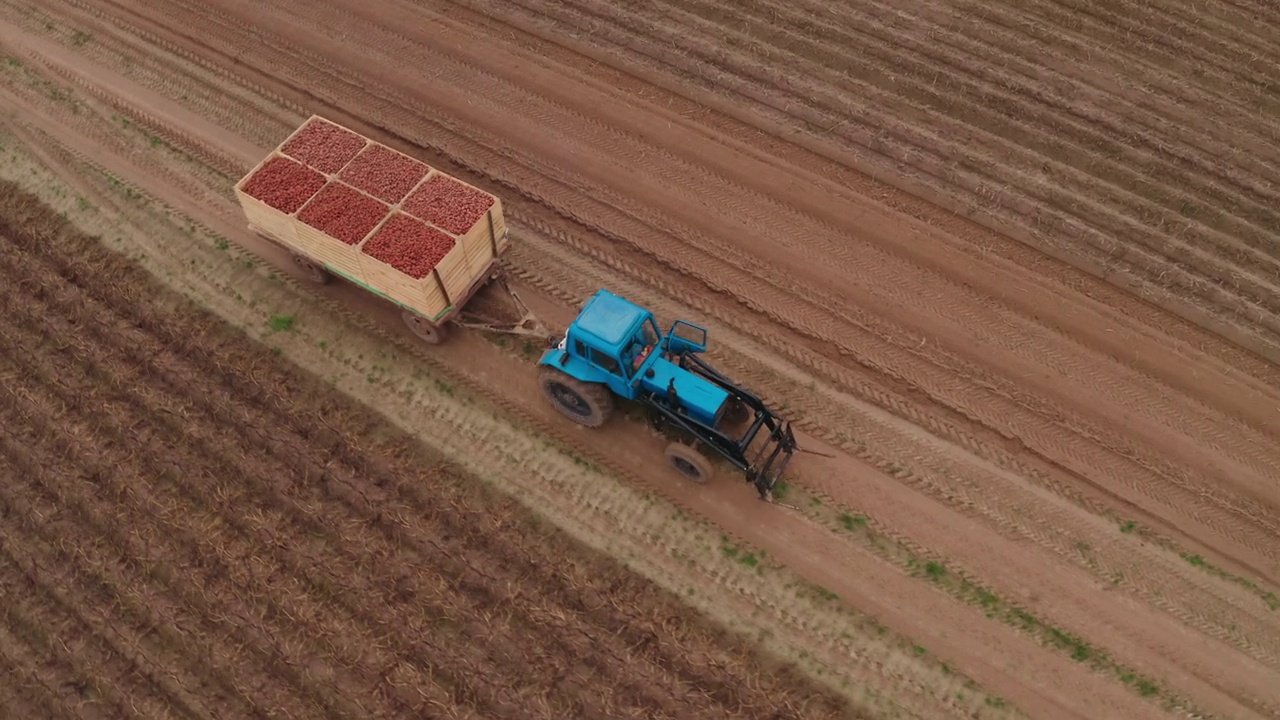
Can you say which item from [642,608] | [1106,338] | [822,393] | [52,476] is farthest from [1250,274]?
[52,476]

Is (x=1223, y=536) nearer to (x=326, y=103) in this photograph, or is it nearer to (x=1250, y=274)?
(x=1250, y=274)

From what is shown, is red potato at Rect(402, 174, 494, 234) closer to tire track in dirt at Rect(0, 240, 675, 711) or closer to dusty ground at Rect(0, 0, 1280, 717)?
dusty ground at Rect(0, 0, 1280, 717)

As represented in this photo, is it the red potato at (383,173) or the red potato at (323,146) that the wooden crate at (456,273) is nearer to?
the red potato at (383,173)

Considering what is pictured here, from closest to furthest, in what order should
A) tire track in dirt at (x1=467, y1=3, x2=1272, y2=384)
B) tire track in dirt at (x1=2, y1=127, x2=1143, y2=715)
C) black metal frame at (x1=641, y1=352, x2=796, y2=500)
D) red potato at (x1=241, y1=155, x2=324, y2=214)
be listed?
tire track in dirt at (x1=2, y1=127, x2=1143, y2=715) < black metal frame at (x1=641, y1=352, x2=796, y2=500) < red potato at (x1=241, y1=155, x2=324, y2=214) < tire track in dirt at (x1=467, y1=3, x2=1272, y2=384)

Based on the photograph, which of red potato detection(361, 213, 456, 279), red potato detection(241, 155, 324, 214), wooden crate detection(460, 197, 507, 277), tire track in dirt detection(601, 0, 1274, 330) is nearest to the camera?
red potato detection(361, 213, 456, 279)

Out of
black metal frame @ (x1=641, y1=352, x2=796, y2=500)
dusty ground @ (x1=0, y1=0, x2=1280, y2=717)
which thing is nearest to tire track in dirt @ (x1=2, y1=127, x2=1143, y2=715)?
dusty ground @ (x1=0, y1=0, x2=1280, y2=717)

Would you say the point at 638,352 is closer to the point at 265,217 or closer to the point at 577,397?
the point at 577,397
